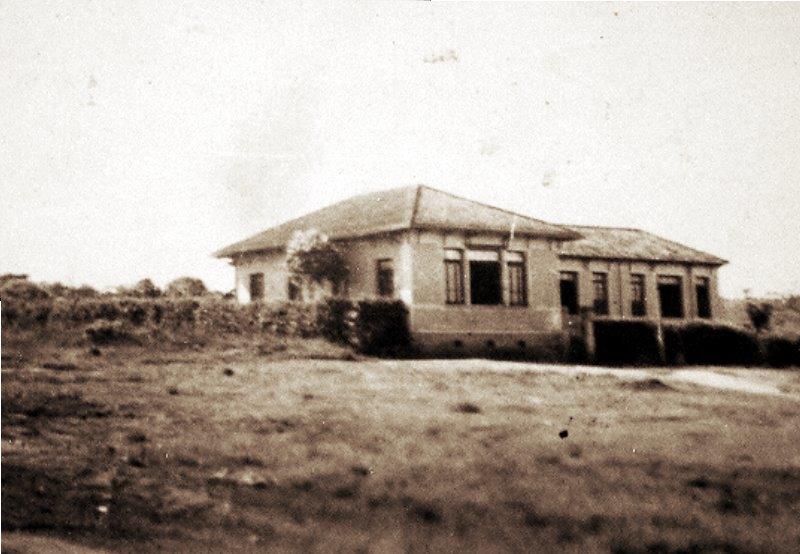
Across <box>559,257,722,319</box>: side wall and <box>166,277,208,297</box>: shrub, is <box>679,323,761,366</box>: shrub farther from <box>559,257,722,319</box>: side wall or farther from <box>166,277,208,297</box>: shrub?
<box>166,277,208,297</box>: shrub

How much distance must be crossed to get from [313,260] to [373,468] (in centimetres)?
1002

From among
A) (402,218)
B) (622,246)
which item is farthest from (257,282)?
(622,246)

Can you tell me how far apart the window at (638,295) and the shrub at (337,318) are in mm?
11284

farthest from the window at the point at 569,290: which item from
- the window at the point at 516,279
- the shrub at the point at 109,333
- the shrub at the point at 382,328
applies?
the shrub at the point at 109,333

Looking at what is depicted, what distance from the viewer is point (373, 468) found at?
19.3ft

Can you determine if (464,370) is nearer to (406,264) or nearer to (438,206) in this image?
(406,264)

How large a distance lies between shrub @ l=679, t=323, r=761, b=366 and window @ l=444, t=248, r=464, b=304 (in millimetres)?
5665

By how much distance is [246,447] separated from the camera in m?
6.18

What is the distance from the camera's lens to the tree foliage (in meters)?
15.2

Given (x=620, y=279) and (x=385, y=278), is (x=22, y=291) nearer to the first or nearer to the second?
(x=385, y=278)

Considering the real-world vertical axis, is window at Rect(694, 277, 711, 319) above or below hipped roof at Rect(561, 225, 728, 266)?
below

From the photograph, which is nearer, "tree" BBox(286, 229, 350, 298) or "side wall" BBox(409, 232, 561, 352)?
"tree" BBox(286, 229, 350, 298)

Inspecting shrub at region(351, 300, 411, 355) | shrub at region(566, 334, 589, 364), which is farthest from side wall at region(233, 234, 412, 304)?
shrub at region(566, 334, 589, 364)

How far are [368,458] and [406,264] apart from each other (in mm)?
10605
